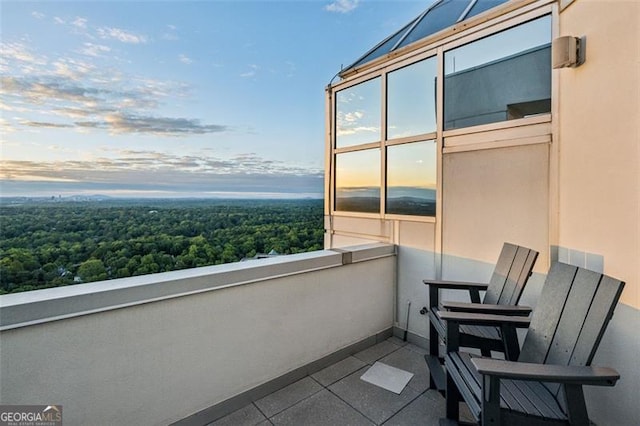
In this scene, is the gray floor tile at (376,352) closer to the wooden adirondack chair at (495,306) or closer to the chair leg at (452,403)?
the wooden adirondack chair at (495,306)

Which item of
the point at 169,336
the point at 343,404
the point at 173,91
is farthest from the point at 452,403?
the point at 173,91

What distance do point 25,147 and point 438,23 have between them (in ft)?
21.8

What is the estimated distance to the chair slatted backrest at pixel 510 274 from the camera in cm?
191

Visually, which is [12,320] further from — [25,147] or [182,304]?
[25,147]

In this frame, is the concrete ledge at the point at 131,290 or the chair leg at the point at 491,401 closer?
→ the chair leg at the point at 491,401

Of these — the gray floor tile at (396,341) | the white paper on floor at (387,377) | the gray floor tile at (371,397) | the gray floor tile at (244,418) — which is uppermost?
the gray floor tile at (244,418)

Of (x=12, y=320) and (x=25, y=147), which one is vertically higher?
(x=25, y=147)

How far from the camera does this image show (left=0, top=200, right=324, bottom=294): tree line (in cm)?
301

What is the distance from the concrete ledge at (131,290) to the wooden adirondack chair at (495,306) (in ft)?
3.48

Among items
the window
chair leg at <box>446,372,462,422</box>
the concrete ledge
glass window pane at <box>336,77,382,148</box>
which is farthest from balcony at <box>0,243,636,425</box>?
glass window pane at <box>336,77,382,148</box>

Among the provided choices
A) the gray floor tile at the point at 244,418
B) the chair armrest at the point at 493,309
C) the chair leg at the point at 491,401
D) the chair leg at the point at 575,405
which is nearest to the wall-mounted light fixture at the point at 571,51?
the chair armrest at the point at 493,309

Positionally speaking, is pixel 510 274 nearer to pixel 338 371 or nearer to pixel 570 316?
pixel 570 316

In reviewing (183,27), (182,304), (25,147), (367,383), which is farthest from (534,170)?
(25,147)

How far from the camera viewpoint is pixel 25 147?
4773 millimetres
